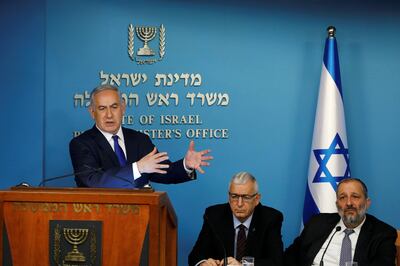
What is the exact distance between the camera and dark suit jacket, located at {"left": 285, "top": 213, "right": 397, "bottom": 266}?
15.0 ft

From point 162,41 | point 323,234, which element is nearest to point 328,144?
point 323,234

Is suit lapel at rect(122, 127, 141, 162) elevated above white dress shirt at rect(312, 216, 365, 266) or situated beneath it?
elevated above

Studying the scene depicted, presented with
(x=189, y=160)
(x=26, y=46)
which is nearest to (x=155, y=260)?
(x=189, y=160)

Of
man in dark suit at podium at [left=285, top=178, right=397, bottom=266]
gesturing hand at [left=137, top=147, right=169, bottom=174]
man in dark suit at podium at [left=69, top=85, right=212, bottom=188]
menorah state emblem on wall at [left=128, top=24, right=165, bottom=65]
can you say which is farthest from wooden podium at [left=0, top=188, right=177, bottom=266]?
menorah state emblem on wall at [left=128, top=24, right=165, bottom=65]

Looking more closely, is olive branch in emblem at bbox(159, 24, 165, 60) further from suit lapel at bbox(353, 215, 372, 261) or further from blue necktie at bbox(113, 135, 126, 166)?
suit lapel at bbox(353, 215, 372, 261)

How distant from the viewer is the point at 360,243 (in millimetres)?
4688

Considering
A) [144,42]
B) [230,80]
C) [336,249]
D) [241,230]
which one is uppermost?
[144,42]

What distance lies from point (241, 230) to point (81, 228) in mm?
1660

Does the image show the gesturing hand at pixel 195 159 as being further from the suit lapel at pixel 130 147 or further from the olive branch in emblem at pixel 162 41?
the olive branch in emblem at pixel 162 41

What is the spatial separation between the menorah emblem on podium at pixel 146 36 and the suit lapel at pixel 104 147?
143 cm

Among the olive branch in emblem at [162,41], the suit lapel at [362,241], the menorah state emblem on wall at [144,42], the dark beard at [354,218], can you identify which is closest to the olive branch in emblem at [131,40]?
the menorah state emblem on wall at [144,42]

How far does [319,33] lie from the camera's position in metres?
6.09

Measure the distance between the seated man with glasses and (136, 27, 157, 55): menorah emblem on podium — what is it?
1631 millimetres

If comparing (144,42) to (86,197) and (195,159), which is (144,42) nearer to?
(195,159)
